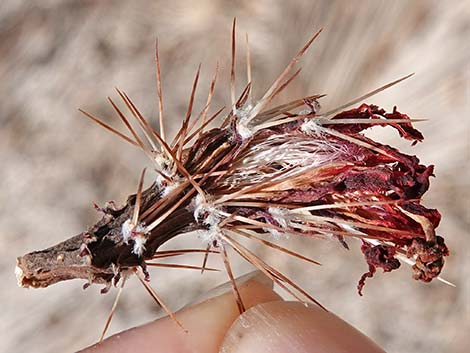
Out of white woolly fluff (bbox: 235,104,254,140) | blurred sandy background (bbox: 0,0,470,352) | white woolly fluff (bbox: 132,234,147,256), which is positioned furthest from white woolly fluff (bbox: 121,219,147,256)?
blurred sandy background (bbox: 0,0,470,352)

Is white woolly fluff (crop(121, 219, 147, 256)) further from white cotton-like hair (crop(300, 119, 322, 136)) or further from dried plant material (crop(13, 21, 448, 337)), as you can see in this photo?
white cotton-like hair (crop(300, 119, 322, 136))

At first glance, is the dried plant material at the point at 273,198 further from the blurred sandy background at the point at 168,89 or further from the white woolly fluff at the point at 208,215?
the blurred sandy background at the point at 168,89

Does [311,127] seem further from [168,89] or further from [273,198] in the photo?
[168,89]

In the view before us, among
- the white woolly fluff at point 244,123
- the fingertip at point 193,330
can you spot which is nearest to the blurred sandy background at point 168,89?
the fingertip at point 193,330

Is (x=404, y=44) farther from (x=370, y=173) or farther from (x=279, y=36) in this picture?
(x=370, y=173)

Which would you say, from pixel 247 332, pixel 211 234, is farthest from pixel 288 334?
pixel 211 234
